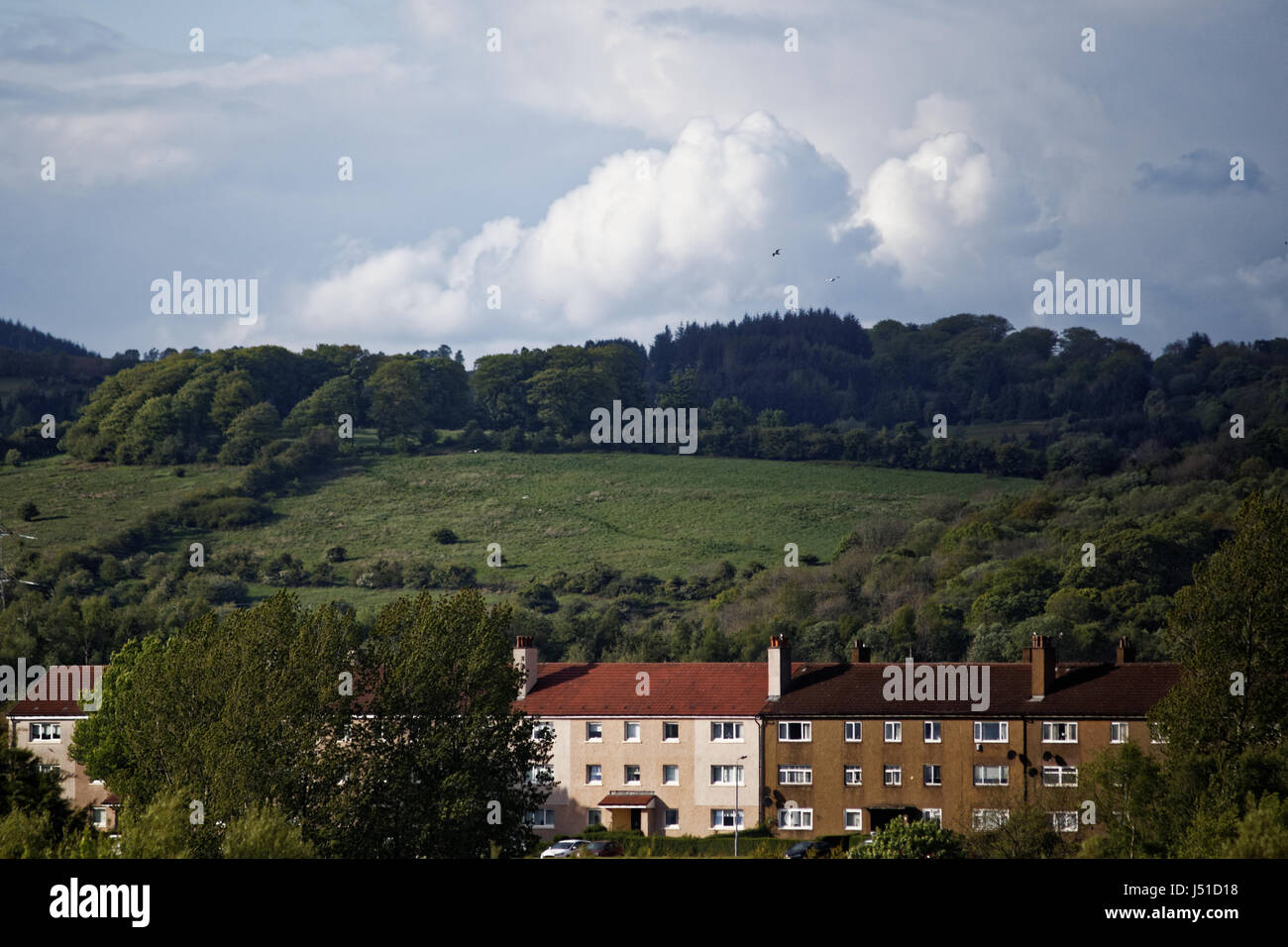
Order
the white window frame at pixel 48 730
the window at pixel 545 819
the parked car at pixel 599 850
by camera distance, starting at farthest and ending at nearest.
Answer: the white window frame at pixel 48 730 → the window at pixel 545 819 → the parked car at pixel 599 850

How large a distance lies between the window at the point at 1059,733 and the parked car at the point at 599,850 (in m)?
20.0

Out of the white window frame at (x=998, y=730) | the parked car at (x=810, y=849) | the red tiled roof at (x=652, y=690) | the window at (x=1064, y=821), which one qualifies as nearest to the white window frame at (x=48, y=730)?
the red tiled roof at (x=652, y=690)

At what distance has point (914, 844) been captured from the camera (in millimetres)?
51781

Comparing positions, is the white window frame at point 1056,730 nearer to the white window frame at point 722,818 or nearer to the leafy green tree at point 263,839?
the white window frame at point 722,818

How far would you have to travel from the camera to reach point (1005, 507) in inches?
6865

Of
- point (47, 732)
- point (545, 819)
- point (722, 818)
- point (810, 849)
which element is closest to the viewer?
point (810, 849)

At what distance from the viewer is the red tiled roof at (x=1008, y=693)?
7144 cm

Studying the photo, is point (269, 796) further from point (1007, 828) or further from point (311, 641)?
point (1007, 828)

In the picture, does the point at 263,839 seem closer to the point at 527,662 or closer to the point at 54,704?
the point at 527,662

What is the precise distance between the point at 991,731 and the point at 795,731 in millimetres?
8801

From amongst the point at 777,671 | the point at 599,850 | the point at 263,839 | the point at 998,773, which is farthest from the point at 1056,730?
the point at 263,839

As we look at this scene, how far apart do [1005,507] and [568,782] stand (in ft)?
351
